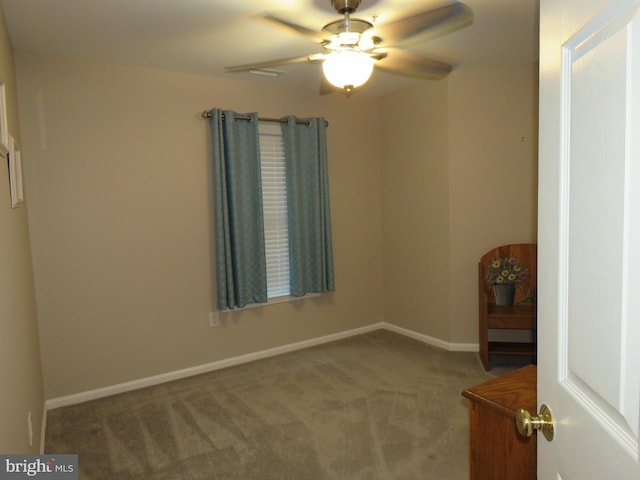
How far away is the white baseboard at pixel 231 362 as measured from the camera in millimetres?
3262

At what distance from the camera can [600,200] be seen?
2.44 ft

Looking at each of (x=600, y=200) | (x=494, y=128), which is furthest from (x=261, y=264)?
(x=600, y=200)

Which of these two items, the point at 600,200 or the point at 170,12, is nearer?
the point at 600,200

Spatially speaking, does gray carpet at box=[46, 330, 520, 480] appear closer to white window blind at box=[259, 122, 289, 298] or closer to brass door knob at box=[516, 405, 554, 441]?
white window blind at box=[259, 122, 289, 298]

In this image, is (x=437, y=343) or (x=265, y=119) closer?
(x=265, y=119)

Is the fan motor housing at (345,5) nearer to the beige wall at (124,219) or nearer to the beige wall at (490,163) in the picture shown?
the beige wall at (124,219)

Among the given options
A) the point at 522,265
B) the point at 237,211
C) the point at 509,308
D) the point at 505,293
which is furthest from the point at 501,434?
the point at 237,211

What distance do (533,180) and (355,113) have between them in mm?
1776

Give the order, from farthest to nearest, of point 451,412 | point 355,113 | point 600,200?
point 355,113 < point 451,412 < point 600,200

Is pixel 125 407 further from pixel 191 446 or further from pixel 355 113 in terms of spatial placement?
pixel 355 113

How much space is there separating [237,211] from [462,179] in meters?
1.95

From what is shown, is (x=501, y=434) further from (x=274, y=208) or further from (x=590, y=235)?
(x=274, y=208)

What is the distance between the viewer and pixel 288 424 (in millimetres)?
2834

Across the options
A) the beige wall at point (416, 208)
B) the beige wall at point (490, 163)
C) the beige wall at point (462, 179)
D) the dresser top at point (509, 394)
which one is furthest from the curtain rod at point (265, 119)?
the dresser top at point (509, 394)
